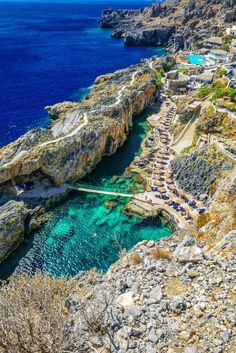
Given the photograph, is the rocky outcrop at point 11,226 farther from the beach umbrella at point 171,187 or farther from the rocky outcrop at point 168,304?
the rocky outcrop at point 168,304

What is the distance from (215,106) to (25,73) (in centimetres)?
7229

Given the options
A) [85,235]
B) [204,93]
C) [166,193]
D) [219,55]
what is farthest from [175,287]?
[219,55]

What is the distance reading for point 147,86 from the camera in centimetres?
8431

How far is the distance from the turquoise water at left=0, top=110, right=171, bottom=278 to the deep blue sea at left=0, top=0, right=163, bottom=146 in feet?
89.7

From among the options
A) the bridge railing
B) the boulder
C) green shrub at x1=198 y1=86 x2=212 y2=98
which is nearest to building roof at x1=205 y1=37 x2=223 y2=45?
green shrub at x1=198 y1=86 x2=212 y2=98

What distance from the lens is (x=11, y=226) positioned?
4141cm

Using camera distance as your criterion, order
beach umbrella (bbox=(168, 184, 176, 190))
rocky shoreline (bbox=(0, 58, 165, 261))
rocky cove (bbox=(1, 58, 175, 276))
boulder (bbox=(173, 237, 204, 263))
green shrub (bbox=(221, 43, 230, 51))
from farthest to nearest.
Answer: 1. green shrub (bbox=(221, 43, 230, 51))
2. beach umbrella (bbox=(168, 184, 176, 190))
3. rocky shoreline (bbox=(0, 58, 165, 261))
4. rocky cove (bbox=(1, 58, 175, 276))
5. boulder (bbox=(173, 237, 204, 263))

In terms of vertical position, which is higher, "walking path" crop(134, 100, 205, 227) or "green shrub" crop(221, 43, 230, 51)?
"green shrub" crop(221, 43, 230, 51)

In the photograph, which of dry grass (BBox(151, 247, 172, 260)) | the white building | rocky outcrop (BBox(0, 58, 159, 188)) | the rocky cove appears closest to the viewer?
dry grass (BBox(151, 247, 172, 260))

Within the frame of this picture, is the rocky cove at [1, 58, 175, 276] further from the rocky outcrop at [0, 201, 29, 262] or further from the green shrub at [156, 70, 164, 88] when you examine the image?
the green shrub at [156, 70, 164, 88]

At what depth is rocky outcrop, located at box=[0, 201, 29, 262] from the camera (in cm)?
4009

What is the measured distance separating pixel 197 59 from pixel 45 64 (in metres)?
56.8

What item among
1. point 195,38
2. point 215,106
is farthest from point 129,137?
point 195,38

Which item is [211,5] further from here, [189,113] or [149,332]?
[149,332]
